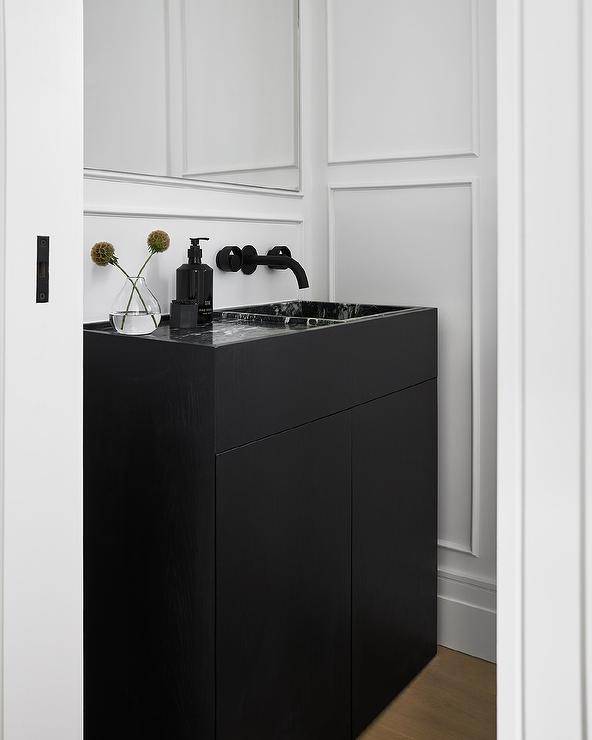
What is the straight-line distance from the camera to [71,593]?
111 cm

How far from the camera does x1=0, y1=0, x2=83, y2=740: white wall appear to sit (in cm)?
98

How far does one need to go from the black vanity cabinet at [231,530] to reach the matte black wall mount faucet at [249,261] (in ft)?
0.77

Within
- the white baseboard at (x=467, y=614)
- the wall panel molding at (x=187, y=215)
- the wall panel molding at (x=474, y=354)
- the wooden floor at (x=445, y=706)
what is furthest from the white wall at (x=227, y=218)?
the wooden floor at (x=445, y=706)

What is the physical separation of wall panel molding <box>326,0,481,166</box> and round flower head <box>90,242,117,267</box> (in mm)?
930

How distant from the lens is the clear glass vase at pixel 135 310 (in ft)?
4.66

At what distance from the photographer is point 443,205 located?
203cm

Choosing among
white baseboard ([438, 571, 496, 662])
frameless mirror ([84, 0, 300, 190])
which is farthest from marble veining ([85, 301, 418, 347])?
white baseboard ([438, 571, 496, 662])

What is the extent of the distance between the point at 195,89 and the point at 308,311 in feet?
2.25

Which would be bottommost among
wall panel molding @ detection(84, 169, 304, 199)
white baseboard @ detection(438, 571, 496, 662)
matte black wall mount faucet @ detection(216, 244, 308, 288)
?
white baseboard @ detection(438, 571, 496, 662)

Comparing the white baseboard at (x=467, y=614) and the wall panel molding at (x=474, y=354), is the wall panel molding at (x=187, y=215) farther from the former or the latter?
the white baseboard at (x=467, y=614)

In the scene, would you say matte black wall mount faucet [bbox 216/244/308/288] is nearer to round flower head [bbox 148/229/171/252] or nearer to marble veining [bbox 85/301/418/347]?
marble veining [bbox 85/301/418/347]
